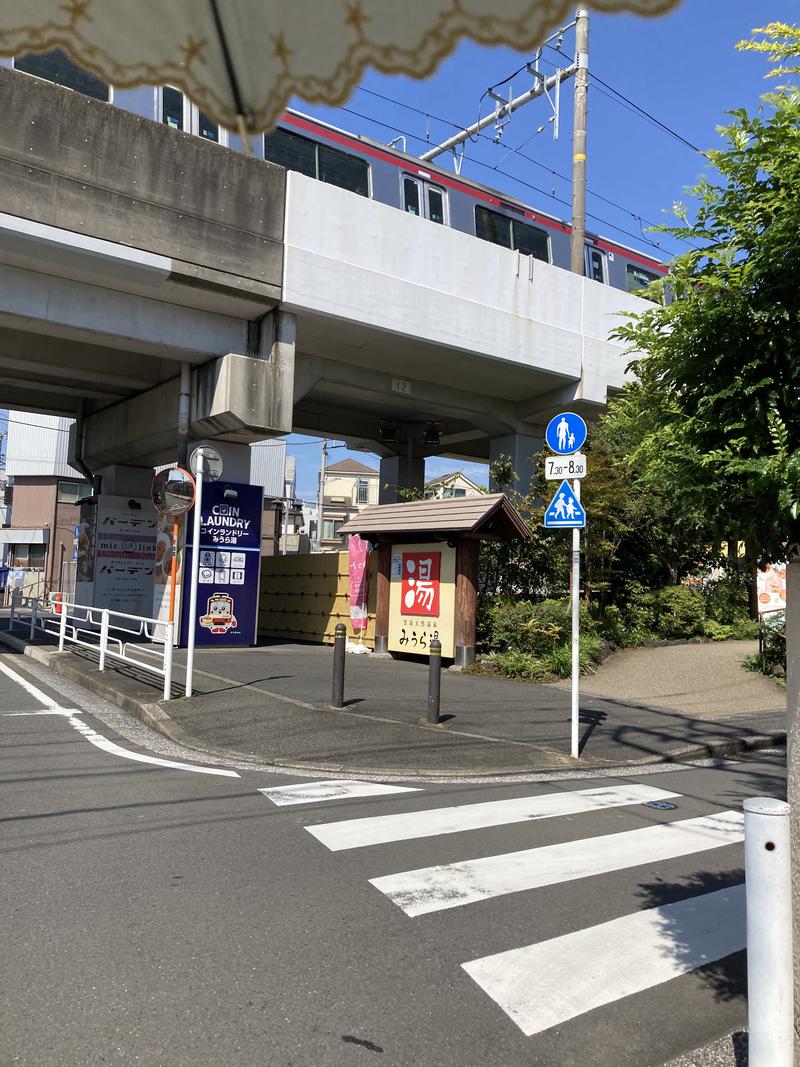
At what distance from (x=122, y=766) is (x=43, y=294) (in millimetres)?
10147

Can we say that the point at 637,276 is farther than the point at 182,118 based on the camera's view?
Yes

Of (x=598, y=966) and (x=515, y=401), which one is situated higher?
(x=515, y=401)

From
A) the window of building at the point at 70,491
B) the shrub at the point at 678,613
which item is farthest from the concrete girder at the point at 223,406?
the window of building at the point at 70,491

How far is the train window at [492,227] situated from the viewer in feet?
61.2

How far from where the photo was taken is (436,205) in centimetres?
1802

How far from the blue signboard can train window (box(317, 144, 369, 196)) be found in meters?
6.79

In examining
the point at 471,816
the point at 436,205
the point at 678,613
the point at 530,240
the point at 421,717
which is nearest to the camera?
the point at 471,816

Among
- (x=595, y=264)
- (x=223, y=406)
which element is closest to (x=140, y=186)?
(x=223, y=406)

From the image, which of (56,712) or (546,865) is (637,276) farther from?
(546,865)

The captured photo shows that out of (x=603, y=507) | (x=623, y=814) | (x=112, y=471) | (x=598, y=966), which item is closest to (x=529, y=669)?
(x=603, y=507)

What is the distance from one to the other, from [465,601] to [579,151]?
478 inches

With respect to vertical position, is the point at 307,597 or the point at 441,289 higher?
the point at 441,289

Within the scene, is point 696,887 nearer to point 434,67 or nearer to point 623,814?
point 623,814

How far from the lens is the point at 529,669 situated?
1341 cm
